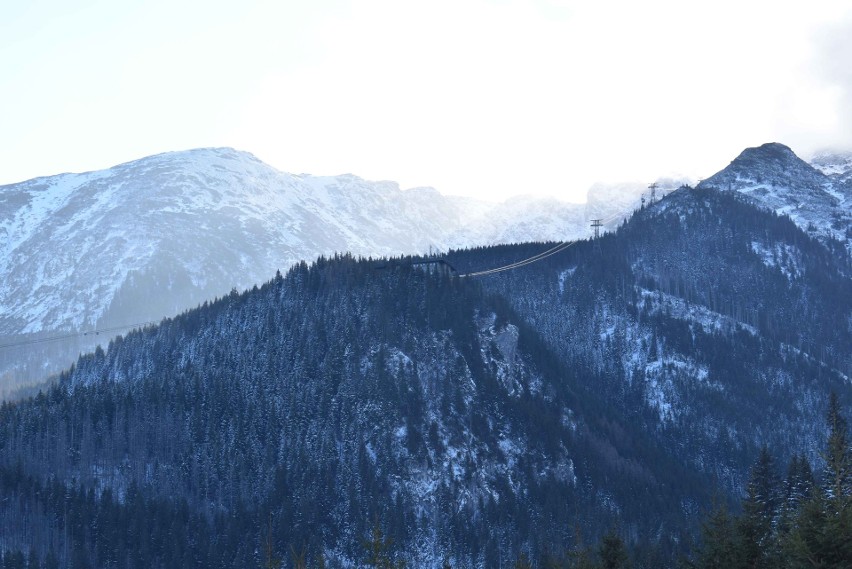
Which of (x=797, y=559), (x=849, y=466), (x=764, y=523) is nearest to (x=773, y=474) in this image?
(x=849, y=466)

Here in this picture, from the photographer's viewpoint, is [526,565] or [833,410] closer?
[526,565]

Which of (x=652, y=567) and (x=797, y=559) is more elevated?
(x=797, y=559)

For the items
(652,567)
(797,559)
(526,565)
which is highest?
(797,559)

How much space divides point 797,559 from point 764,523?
1749 cm

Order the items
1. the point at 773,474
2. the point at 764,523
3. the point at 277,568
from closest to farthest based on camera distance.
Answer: the point at 277,568 → the point at 764,523 → the point at 773,474

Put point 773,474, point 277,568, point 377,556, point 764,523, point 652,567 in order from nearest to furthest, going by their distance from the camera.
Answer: point 377,556 → point 277,568 → point 764,523 → point 652,567 → point 773,474

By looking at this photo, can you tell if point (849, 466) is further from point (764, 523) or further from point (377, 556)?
point (377, 556)

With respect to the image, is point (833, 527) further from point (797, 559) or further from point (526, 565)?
point (526, 565)

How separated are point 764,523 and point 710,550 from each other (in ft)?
24.7

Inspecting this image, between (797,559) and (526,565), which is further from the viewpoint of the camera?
(526,565)

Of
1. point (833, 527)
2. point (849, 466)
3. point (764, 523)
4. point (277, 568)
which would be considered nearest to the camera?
point (833, 527)

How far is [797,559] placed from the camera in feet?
289

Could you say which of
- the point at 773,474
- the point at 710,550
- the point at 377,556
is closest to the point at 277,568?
the point at 377,556

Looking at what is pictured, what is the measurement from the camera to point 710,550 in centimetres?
10044
